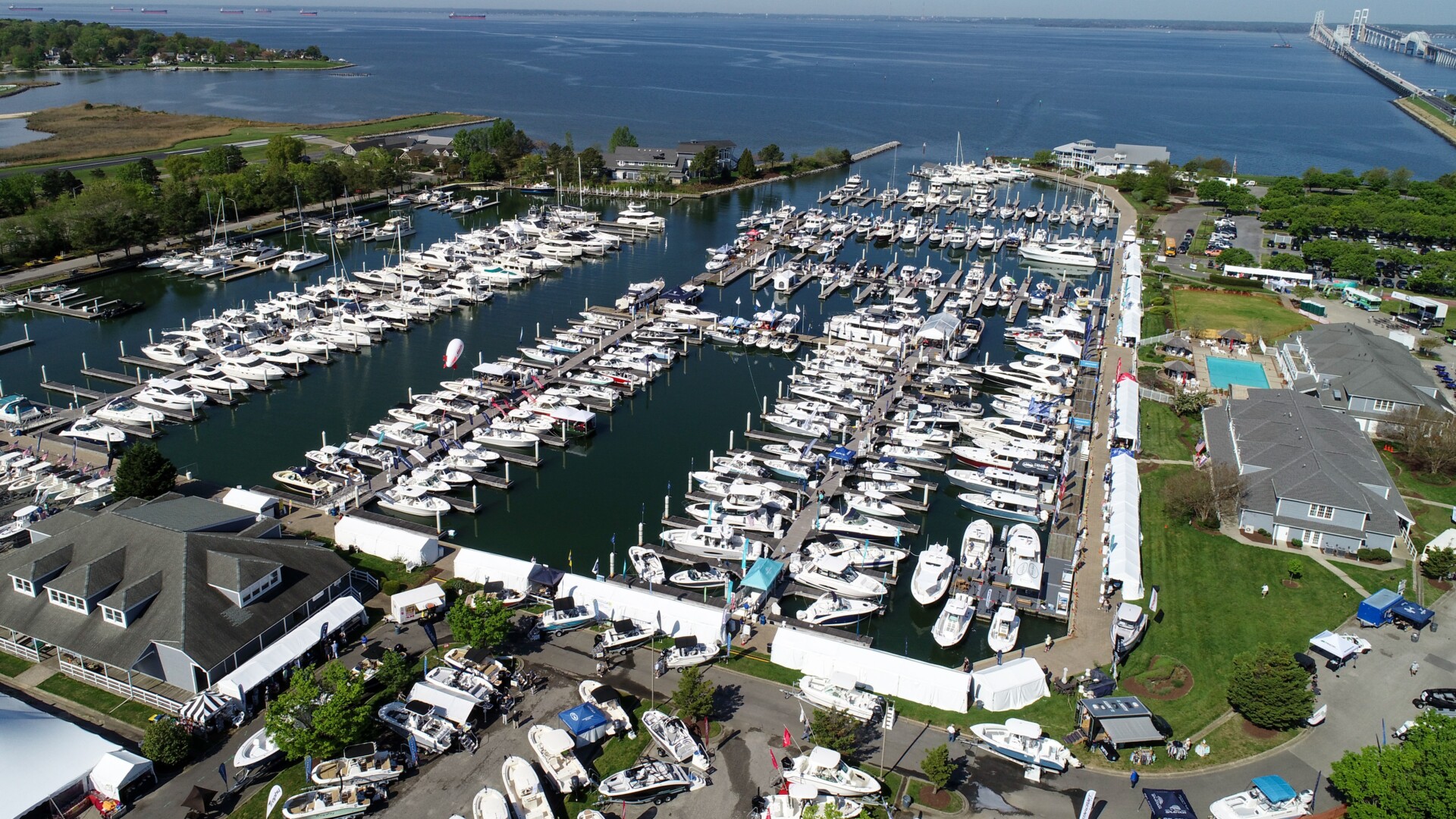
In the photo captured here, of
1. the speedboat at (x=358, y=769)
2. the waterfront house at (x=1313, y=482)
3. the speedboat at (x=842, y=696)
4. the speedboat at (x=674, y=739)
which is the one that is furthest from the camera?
the waterfront house at (x=1313, y=482)

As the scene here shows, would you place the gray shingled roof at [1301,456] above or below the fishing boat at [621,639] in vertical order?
above

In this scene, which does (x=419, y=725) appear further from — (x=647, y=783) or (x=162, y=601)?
(x=162, y=601)

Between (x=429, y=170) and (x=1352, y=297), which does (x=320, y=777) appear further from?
(x=429, y=170)

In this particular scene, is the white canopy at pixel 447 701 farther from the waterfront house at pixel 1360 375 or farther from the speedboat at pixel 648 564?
the waterfront house at pixel 1360 375

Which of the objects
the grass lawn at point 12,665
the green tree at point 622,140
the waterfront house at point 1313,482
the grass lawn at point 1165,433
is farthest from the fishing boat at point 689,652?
the green tree at point 622,140

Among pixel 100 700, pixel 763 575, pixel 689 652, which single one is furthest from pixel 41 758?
pixel 763 575

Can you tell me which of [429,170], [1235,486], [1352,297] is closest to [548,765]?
[1235,486]
